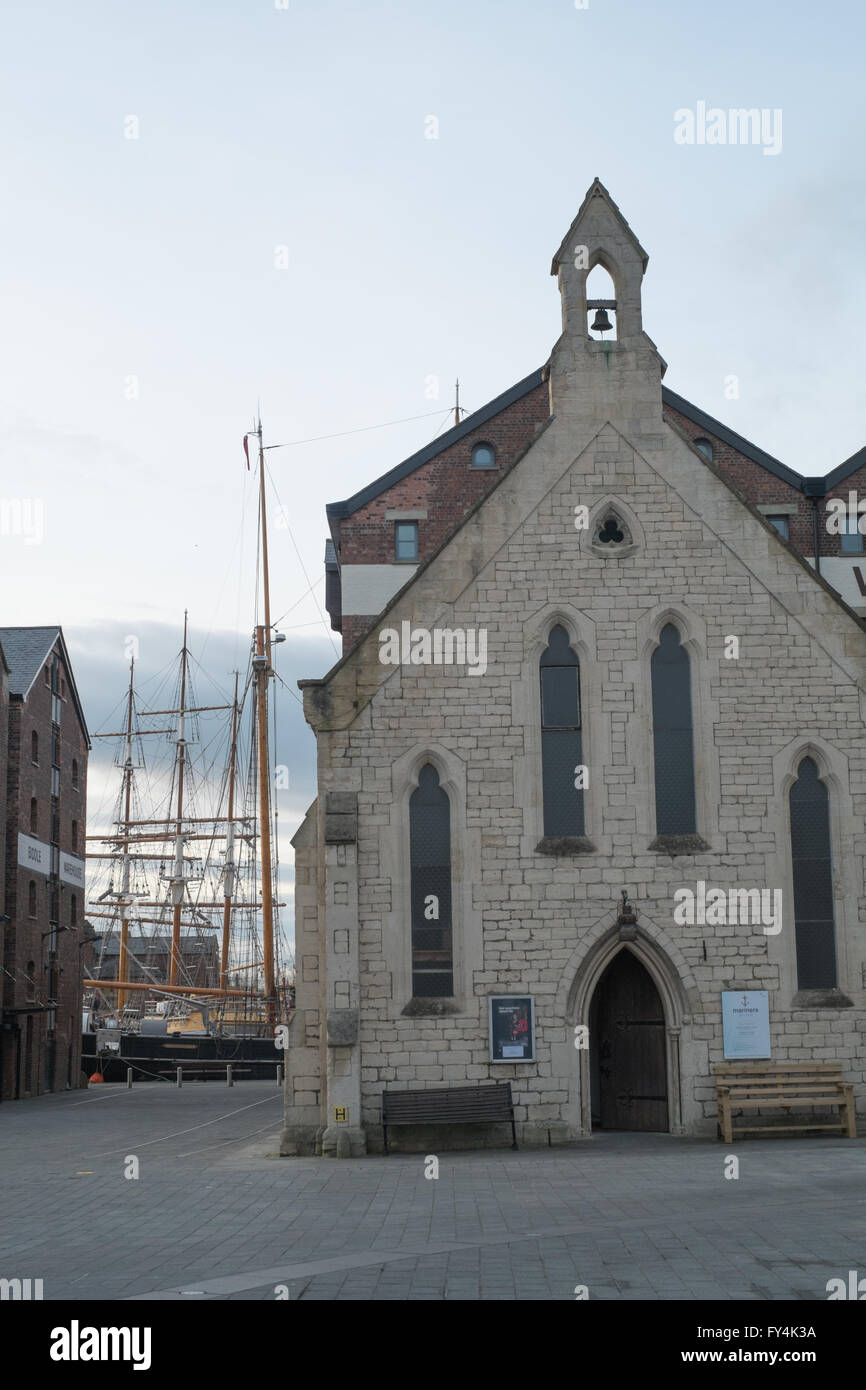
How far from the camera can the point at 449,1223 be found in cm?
1380

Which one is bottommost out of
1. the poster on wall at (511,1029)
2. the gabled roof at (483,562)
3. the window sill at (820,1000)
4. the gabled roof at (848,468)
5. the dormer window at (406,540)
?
the poster on wall at (511,1029)

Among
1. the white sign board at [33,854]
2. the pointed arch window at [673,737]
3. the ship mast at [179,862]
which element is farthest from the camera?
the ship mast at [179,862]

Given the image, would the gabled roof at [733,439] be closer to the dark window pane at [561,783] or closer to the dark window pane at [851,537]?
the dark window pane at [851,537]

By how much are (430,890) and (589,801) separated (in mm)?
2801

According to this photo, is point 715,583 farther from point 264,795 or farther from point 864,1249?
point 264,795

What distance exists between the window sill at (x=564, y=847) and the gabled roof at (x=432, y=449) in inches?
579

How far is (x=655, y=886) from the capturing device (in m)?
23.0

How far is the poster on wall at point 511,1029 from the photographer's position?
22234 millimetres

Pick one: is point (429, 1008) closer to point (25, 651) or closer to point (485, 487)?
point (485, 487)

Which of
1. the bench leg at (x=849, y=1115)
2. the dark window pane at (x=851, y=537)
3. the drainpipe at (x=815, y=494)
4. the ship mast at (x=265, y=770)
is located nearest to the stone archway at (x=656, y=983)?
the bench leg at (x=849, y=1115)

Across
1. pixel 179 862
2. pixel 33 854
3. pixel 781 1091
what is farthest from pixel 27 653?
pixel 179 862

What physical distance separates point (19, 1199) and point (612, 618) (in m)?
12.2

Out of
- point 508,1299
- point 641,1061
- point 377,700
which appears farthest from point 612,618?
point 508,1299

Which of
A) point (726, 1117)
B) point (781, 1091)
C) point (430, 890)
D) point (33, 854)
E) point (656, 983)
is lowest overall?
point (726, 1117)
